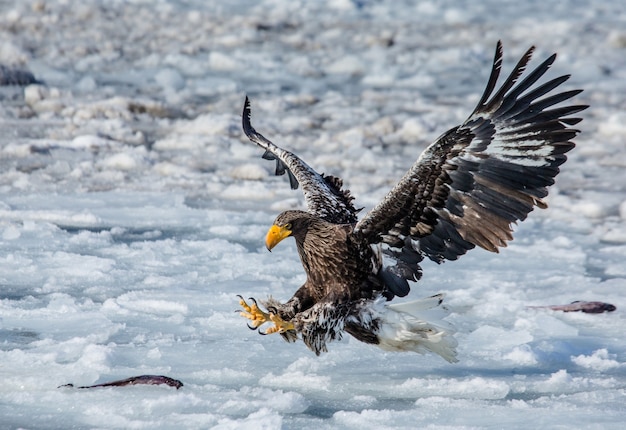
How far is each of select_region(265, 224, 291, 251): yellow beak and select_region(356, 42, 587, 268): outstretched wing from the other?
1.44 ft

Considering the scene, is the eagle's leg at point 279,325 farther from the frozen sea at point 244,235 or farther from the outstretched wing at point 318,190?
the outstretched wing at point 318,190

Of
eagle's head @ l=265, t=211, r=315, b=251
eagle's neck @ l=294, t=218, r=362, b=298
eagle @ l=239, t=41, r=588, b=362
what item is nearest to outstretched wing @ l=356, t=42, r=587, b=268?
eagle @ l=239, t=41, r=588, b=362

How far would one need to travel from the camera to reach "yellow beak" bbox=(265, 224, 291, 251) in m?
4.75

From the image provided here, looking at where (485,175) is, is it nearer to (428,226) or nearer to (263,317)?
(428,226)

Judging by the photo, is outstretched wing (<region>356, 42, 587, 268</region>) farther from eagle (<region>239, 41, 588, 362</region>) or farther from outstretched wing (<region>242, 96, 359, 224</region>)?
outstretched wing (<region>242, 96, 359, 224</region>)

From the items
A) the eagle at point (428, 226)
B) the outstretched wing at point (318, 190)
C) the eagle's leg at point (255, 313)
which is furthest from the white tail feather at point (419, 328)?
the outstretched wing at point (318, 190)

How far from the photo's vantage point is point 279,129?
32.5 feet

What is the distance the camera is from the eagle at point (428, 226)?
4387 millimetres

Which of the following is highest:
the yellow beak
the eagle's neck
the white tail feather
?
the yellow beak

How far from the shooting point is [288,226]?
4824 mm

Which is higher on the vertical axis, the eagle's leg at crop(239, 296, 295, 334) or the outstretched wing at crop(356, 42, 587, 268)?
the outstretched wing at crop(356, 42, 587, 268)

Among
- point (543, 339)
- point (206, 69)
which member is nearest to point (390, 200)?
point (543, 339)

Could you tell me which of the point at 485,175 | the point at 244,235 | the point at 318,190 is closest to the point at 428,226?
Result: the point at 485,175

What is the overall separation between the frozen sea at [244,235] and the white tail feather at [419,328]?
0.46ft
